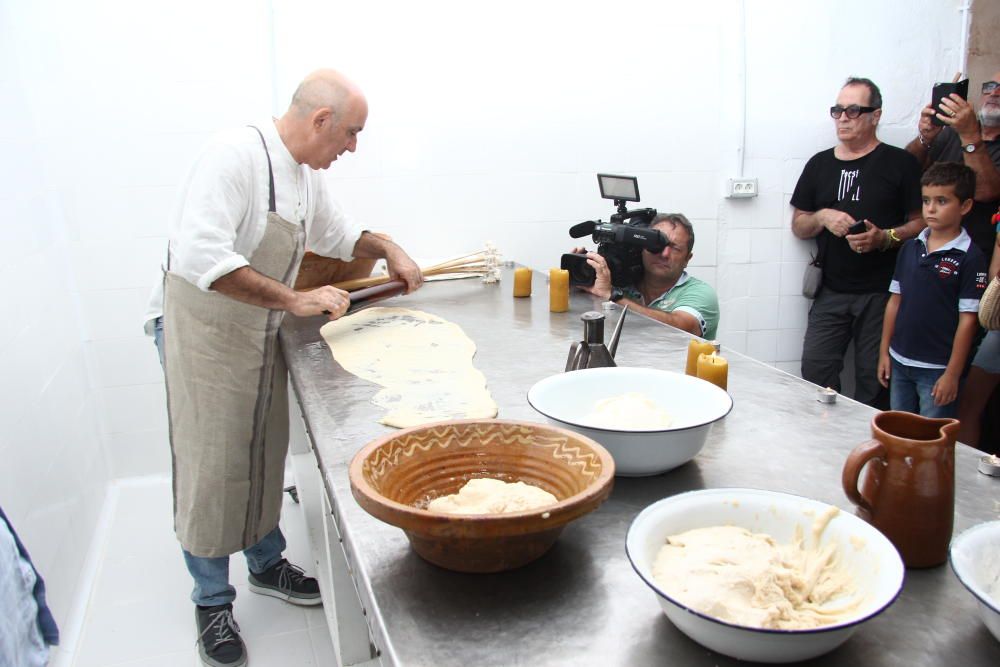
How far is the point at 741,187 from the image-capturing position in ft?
12.9

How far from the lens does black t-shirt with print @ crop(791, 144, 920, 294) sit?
3.66 meters

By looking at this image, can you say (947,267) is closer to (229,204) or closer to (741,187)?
(741,187)

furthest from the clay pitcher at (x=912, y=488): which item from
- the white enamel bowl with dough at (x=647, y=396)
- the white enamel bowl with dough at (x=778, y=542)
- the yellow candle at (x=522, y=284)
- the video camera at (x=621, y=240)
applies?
the yellow candle at (x=522, y=284)

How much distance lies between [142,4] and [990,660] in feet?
11.8

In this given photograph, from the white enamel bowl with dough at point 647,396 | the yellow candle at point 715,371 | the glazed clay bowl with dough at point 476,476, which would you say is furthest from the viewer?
the yellow candle at point 715,371

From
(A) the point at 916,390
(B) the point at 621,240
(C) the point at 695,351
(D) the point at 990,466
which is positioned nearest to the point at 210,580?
(C) the point at 695,351

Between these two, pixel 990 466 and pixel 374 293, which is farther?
pixel 374 293

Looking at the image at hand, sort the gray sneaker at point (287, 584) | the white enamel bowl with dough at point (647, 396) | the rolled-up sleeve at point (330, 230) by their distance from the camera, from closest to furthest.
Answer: the white enamel bowl with dough at point (647, 396), the rolled-up sleeve at point (330, 230), the gray sneaker at point (287, 584)

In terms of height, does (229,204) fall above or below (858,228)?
above

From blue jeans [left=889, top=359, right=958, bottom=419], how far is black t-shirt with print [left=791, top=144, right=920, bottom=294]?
0.70 m

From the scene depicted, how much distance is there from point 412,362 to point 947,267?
→ 7.66ft

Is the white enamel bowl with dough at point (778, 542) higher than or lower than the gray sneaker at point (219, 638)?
higher

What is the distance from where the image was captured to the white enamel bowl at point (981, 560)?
82 centimetres

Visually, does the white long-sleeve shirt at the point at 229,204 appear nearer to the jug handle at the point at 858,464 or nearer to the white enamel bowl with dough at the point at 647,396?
the white enamel bowl with dough at the point at 647,396
